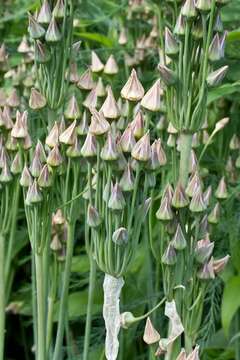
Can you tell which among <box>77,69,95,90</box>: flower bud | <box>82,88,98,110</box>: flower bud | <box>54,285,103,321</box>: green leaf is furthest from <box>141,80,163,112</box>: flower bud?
<box>54,285,103,321</box>: green leaf

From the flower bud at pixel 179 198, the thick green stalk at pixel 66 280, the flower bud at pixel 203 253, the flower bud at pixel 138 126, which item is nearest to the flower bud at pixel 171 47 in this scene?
the flower bud at pixel 138 126

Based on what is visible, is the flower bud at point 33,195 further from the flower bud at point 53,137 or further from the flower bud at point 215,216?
the flower bud at point 215,216

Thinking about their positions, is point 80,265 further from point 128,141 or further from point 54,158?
point 128,141

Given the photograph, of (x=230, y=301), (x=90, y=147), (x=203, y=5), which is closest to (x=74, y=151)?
(x=90, y=147)

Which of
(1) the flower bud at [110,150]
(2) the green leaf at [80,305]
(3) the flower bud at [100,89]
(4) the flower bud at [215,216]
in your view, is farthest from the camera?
(2) the green leaf at [80,305]

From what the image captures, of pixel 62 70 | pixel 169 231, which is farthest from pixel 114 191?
pixel 62 70

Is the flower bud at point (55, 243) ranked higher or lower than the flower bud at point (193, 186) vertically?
lower
